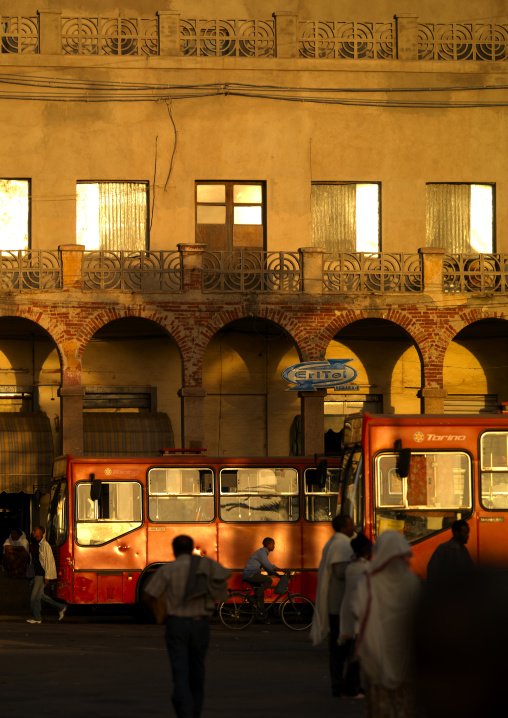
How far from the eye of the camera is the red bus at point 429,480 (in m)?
18.6

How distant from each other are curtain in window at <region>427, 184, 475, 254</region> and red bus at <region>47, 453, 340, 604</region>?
10053mm

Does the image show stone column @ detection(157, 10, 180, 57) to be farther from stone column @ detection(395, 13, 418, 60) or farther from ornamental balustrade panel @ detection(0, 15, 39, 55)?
stone column @ detection(395, 13, 418, 60)

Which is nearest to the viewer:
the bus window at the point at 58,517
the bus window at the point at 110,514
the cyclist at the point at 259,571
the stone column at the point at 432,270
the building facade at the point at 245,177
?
the cyclist at the point at 259,571

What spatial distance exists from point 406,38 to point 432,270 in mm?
6288

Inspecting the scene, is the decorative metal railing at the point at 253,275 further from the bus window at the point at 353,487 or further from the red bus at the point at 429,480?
the bus window at the point at 353,487

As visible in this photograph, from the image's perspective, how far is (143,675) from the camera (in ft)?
44.8

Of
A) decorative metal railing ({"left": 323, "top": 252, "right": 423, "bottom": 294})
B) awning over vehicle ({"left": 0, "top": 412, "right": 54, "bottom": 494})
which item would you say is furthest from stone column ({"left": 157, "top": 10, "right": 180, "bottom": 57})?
awning over vehicle ({"left": 0, "top": 412, "right": 54, "bottom": 494})

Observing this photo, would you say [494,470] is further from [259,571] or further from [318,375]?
[318,375]

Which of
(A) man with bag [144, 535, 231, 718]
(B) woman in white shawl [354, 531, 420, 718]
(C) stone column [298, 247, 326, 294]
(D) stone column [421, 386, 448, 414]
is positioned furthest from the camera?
(C) stone column [298, 247, 326, 294]

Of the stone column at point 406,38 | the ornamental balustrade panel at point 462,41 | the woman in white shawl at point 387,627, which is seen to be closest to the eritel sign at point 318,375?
the stone column at point 406,38

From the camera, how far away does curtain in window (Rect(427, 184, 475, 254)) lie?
101 ft

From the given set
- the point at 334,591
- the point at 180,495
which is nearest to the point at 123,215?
the point at 180,495

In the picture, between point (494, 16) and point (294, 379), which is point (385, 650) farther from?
point (494, 16)

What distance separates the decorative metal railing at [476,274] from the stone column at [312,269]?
2.91 m
